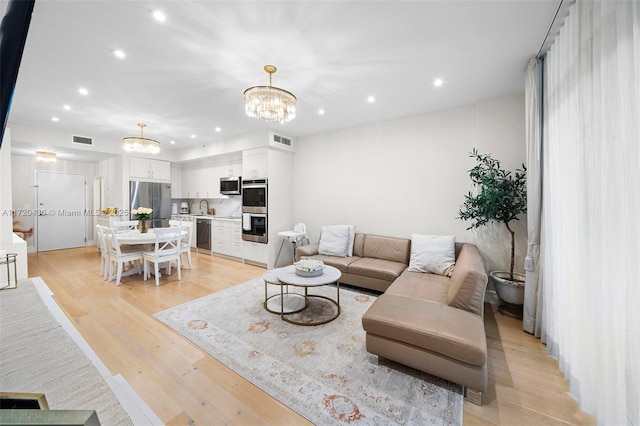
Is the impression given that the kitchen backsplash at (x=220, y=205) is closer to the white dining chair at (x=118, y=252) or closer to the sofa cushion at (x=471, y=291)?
the white dining chair at (x=118, y=252)

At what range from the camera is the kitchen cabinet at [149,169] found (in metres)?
5.93

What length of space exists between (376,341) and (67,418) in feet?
6.85

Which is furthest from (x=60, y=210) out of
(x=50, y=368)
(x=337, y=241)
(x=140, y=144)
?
(x=50, y=368)

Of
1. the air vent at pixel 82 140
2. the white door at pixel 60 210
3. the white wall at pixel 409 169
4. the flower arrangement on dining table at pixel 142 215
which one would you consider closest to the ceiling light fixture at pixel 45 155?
the air vent at pixel 82 140

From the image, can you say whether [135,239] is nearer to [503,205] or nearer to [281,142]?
[281,142]

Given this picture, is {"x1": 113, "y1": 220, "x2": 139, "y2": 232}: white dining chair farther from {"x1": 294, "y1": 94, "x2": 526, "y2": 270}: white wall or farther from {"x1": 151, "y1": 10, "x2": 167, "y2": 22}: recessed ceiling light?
{"x1": 151, "y1": 10, "x2": 167, "y2": 22}: recessed ceiling light

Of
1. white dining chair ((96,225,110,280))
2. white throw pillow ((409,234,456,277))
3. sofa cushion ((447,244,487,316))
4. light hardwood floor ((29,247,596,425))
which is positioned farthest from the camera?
white dining chair ((96,225,110,280))

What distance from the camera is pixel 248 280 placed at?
13.9ft

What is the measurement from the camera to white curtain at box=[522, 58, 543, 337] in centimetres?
249

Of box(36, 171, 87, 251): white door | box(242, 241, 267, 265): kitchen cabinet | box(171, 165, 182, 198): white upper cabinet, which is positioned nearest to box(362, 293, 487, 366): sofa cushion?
box(242, 241, 267, 265): kitchen cabinet

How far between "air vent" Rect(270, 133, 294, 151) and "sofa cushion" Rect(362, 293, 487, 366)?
12.1ft

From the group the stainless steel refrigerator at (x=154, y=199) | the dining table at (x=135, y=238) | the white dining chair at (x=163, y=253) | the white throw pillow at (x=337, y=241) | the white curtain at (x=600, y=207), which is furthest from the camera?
the stainless steel refrigerator at (x=154, y=199)

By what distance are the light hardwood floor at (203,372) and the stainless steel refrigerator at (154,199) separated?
9.52 feet

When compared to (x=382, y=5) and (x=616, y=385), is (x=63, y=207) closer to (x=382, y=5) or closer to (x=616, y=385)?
(x=382, y=5)
